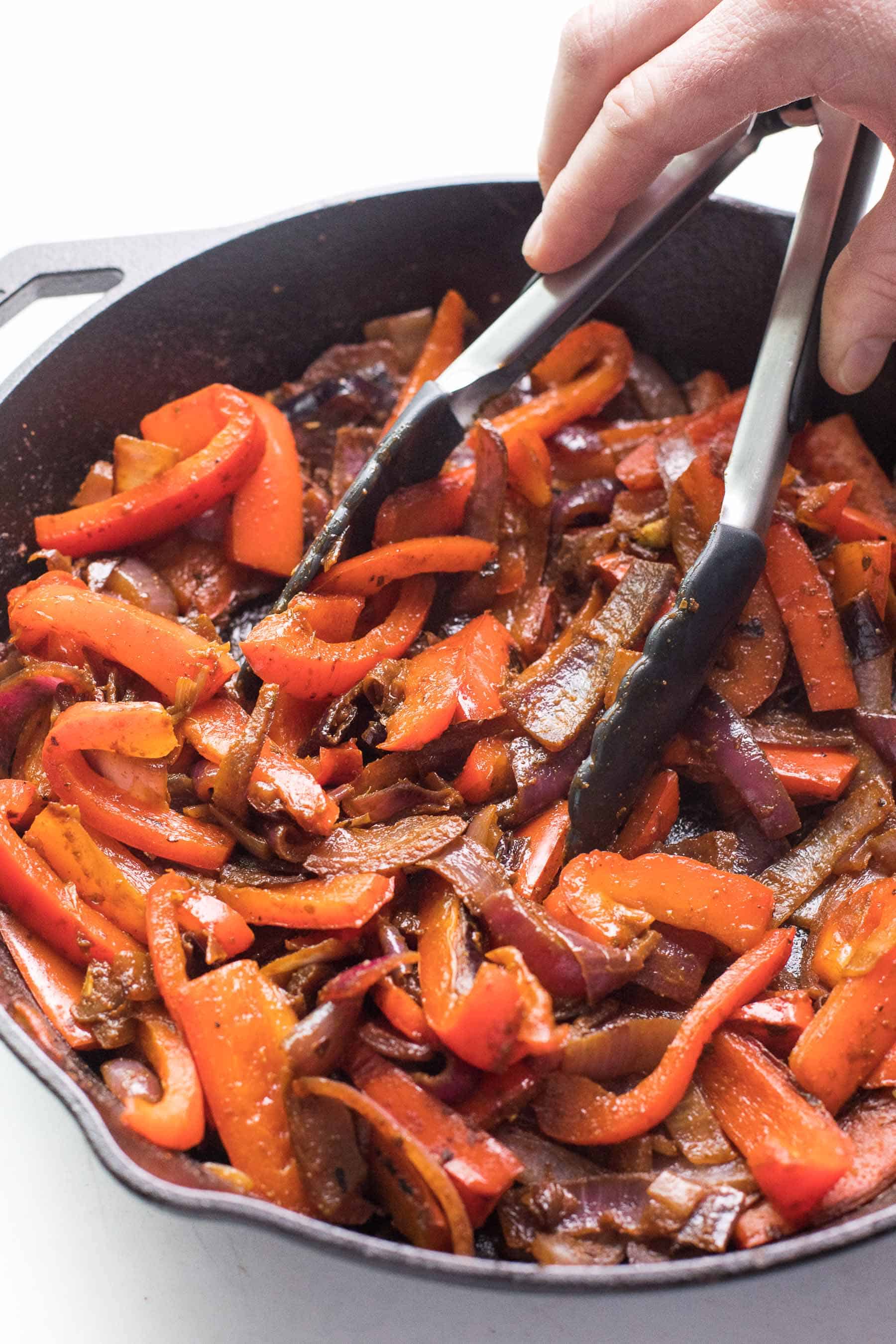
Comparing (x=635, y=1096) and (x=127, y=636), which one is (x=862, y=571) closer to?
(x=635, y=1096)

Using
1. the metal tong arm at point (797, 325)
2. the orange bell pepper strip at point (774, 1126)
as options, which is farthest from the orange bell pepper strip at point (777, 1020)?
the metal tong arm at point (797, 325)

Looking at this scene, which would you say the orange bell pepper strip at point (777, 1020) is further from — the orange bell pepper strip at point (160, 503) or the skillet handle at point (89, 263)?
the skillet handle at point (89, 263)

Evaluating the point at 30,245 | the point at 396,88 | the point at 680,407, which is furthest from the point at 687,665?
the point at 396,88

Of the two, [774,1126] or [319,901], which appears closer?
[774,1126]

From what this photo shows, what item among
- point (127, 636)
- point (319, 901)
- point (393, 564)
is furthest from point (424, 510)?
point (319, 901)

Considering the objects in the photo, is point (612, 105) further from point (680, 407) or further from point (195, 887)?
point (195, 887)

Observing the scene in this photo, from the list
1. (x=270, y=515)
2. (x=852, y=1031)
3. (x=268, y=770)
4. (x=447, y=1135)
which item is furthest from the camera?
(x=270, y=515)
